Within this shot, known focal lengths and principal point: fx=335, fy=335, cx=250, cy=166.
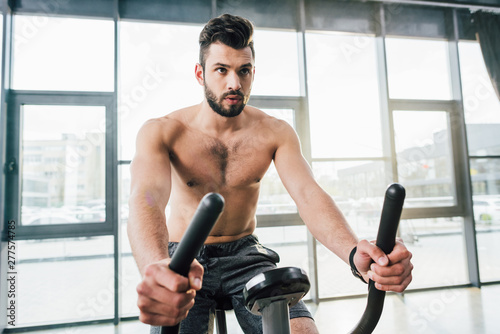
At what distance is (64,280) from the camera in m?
3.16

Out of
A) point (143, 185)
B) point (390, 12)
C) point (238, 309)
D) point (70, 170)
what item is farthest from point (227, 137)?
point (390, 12)

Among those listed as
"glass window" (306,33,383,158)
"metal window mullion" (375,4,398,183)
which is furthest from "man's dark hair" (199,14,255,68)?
"metal window mullion" (375,4,398,183)

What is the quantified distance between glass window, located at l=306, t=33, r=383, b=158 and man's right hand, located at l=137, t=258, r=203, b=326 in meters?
3.20

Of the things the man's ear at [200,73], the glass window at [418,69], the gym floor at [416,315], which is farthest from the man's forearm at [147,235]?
the glass window at [418,69]

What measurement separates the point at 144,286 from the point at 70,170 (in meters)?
3.07

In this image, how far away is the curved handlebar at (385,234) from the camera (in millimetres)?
516

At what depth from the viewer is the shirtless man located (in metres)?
1.05

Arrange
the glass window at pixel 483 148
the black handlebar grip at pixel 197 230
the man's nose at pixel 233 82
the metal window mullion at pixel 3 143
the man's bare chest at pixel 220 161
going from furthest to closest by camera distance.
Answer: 1. the glass window at pixel 483 148
2. the metal window mullion at pixel 3 143
3. the man's bare chest at pixel 220 161
4. the man's nose at pixel 233 82
5. the black handlebar grip at pixel 197 230

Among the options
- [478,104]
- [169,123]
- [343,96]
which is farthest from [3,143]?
[478,104]

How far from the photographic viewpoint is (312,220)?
1193 millimetres

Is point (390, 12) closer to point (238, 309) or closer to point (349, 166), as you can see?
point (349, 166)

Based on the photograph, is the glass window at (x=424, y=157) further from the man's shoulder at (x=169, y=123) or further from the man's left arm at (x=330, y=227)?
the man's shoulder at (x=169, y=123)

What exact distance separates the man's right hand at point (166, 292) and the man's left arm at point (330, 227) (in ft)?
1.29

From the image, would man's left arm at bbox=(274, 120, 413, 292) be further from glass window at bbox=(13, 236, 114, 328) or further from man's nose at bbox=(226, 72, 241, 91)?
glass window at bbox=(13, 236, 114, 328)
